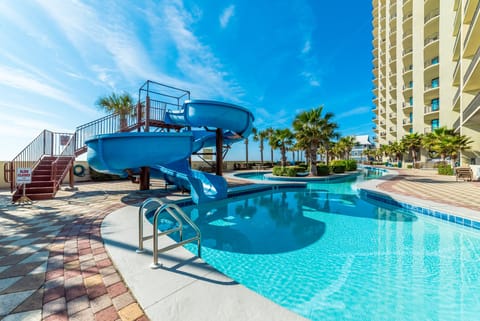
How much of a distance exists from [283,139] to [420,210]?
20294 mm

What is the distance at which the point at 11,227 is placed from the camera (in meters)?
4.48

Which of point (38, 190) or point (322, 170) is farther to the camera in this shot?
point (322, 170)

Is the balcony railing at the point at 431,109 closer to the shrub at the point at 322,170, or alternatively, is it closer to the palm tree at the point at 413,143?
the palm tree at the point at 413,143

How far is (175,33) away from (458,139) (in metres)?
27.3

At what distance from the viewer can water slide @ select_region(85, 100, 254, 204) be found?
6.29 m

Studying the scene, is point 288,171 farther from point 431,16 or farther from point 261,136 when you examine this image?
point 431,16

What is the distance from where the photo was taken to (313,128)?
17703mm

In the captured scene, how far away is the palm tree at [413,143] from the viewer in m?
30.8

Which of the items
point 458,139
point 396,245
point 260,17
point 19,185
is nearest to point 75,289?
point 396,245

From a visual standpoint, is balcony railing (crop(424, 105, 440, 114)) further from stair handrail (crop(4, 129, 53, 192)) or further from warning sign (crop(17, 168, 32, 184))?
stair handrail (crop(4, 129, 53, 192))

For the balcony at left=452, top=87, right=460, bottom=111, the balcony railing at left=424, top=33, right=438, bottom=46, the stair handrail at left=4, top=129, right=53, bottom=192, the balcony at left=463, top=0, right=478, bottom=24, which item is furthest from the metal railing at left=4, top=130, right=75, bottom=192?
the balcony railing at left=424, top=33, right=438, bottom=46

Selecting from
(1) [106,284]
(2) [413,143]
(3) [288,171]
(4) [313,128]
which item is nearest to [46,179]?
(1) [106,284]

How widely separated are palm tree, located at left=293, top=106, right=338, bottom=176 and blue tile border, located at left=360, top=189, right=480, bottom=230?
27.0ft

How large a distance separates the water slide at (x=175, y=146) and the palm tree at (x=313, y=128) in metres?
10.2
